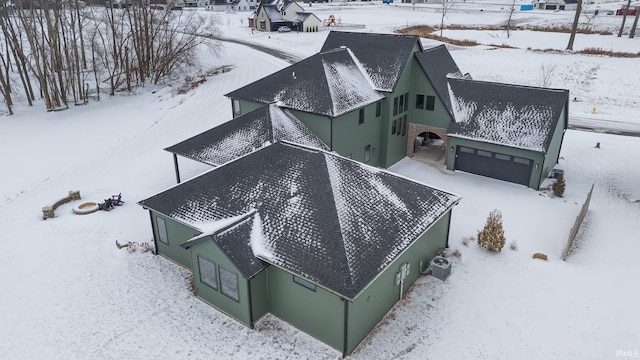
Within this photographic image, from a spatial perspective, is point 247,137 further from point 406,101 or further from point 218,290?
point 406,101

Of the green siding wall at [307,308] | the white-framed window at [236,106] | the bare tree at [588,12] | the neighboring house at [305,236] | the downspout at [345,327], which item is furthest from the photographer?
the bare tree at [588,12]

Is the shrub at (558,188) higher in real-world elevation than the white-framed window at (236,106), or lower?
lower

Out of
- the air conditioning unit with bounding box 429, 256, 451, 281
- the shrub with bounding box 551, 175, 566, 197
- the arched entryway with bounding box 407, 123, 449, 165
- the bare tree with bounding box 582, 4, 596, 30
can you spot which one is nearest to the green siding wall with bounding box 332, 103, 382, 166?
the arched entryway with bounding box 407, 123, 449, 165

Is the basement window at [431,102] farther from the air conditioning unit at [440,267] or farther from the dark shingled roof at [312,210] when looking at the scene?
the air conditioning unit at [440,267]

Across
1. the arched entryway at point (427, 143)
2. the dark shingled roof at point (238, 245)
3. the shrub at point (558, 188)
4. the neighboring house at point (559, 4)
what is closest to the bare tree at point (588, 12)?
the neighboring house at point (559, 4)

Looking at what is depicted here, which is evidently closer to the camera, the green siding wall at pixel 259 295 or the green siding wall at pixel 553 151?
the green siding wall at pixel 259 295

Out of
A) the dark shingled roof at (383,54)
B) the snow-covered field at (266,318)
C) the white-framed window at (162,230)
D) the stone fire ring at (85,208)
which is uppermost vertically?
the dark shingled roof at (383,54)

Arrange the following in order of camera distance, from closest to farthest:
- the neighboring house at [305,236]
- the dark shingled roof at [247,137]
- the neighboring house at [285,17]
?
1. the neighboring house at [305,236]
2. the dark shingled roof at [247,137]
3. the neighboring house at [285,17]
